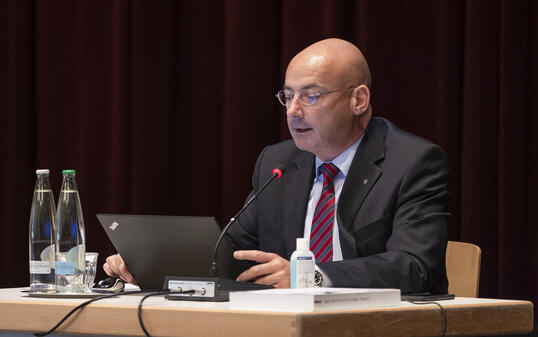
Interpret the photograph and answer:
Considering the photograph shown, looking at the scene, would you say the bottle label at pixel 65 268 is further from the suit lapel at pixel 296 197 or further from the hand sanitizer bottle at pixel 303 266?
the suit lapel at pixel 296 197

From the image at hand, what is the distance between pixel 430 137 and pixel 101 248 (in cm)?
152

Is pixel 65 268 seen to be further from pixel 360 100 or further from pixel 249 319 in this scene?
pixel 360 100

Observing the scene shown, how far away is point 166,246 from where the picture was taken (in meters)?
1.96

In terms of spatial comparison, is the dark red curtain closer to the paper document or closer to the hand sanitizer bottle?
the hand sanitizer bottle

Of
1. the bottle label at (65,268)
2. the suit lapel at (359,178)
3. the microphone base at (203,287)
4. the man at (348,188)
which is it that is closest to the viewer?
the microphone base at (203,287)

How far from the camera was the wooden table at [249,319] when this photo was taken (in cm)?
141

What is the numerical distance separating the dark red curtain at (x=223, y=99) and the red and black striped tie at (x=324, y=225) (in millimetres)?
844

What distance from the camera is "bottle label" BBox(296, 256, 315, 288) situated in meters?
1.75

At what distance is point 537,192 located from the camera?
3.11 meters

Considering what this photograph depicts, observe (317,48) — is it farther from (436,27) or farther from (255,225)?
(436,27)

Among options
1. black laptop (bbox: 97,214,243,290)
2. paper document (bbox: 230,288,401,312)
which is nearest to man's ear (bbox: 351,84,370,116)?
black laptop (bbox: 97,214,243,290)

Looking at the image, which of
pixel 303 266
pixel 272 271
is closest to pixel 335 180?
pixel 272 271

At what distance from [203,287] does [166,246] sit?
0.96 ft

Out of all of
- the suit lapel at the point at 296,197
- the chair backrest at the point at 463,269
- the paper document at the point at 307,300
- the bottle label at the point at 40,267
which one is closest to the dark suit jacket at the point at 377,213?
the suit lapel at the point at 296,197
